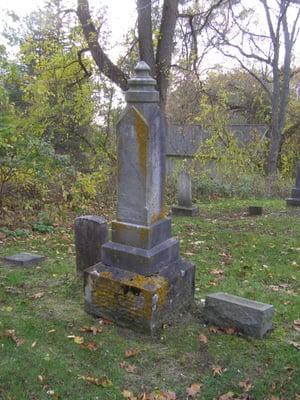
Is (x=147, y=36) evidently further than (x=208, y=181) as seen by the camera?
No

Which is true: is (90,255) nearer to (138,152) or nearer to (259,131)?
(138,152)

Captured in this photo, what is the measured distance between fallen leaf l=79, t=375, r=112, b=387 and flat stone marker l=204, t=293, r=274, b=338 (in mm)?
1568

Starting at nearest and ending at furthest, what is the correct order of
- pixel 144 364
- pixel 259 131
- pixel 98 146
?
1. pixel 144 364
2. pixel 98 146
3. pixel 259 131

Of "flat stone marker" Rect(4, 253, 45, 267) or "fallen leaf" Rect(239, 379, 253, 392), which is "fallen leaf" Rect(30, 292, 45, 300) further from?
"fallen leaf" Rect(239, 379, 253, 392)

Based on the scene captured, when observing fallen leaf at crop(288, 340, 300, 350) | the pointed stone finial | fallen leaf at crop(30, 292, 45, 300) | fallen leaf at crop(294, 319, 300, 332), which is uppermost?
the pointed stone finial

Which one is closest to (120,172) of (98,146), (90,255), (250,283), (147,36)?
(90,255)

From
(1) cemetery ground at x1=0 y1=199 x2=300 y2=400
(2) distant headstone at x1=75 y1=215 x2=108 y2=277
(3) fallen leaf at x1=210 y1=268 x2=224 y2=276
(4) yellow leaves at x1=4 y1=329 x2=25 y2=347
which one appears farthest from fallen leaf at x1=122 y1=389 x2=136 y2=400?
(3) fallen leaf at x1=210 y1=268 x2=224 y2=276

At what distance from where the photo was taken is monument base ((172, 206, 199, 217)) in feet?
39.8

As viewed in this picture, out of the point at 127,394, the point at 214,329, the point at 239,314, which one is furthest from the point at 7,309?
the point at 239,314

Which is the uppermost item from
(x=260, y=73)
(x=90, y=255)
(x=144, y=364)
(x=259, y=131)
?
(x=260, y=73)

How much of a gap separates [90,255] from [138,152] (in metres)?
2.08

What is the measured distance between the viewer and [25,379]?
3941mm

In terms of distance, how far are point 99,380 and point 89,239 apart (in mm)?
2510

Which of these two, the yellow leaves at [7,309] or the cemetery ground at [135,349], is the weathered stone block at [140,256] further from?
the yellow leaves at [7,309]
